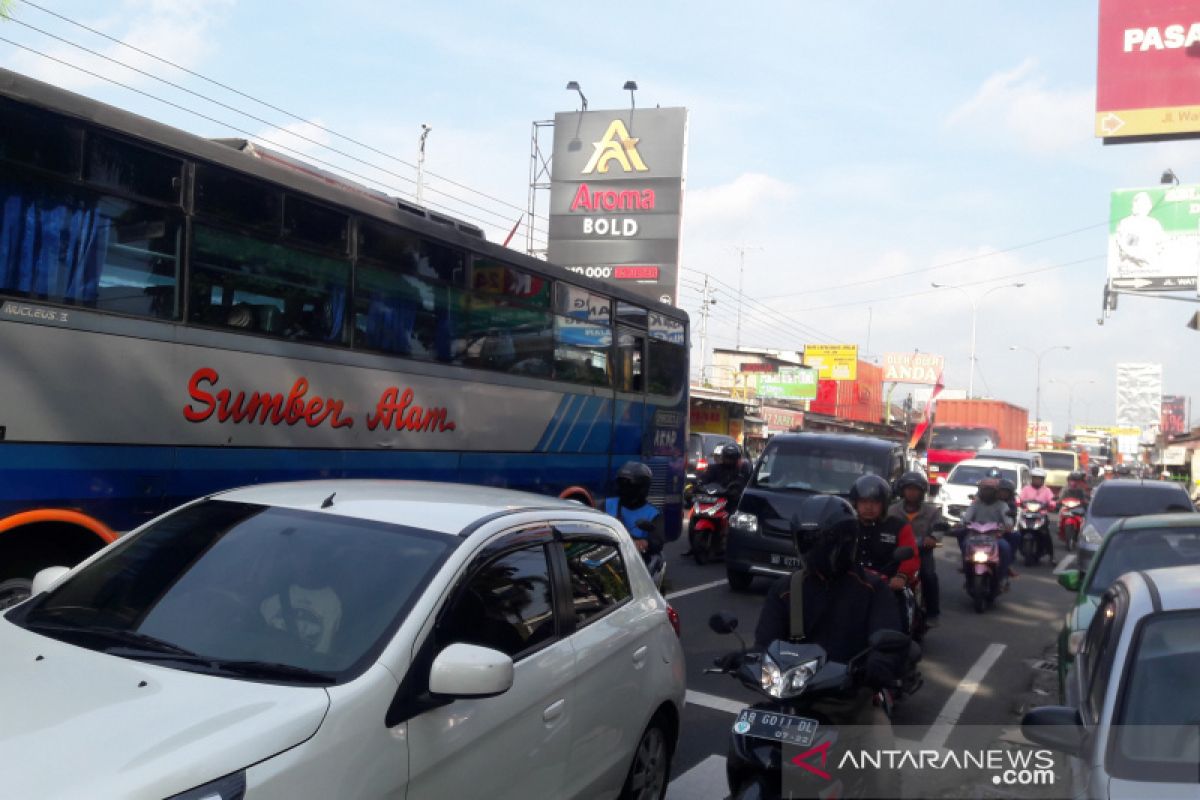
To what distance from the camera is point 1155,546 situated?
7621 millimetres

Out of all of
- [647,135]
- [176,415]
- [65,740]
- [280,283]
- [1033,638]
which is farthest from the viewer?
[647,135]

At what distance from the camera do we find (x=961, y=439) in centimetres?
3647

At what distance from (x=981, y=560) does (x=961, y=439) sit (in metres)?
25.5

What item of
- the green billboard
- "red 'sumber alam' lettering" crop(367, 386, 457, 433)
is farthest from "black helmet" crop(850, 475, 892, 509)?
the green billboard

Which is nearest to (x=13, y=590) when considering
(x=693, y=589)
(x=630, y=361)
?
(x=693, y=589)

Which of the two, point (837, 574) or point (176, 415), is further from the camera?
point (176, 415)

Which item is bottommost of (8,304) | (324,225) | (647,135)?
(8,304)

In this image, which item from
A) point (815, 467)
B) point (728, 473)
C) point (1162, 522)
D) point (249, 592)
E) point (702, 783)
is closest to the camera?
point (249, 592)

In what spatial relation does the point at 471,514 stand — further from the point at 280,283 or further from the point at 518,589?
the point at 280,283

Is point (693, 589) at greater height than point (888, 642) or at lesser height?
lesser

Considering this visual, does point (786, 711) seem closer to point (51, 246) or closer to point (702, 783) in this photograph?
point (702, 783)

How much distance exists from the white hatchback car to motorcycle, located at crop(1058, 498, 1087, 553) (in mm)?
16251

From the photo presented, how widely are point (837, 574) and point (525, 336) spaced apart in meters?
7.17

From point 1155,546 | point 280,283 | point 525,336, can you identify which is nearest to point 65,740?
point 280,283
